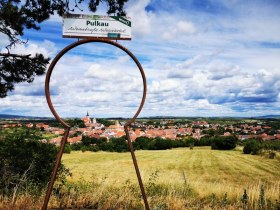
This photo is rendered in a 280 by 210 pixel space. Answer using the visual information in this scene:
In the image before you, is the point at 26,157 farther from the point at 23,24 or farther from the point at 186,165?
the point at 186,165

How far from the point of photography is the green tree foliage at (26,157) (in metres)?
8.87

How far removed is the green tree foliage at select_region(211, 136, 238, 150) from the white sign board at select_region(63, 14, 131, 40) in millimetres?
75072

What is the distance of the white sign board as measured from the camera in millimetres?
5047

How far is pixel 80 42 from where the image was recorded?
5074 millimetres

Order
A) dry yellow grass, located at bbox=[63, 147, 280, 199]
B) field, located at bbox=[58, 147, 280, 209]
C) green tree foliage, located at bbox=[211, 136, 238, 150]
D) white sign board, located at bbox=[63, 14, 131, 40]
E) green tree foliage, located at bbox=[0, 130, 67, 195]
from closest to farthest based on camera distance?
1. white sign board, located at bbox=[63, 14, 131, 40]
2. green tree foliage, located at bbox=[0, 130, 67, 195]
3. field, located at bbox=[58, 147, 280, 209]
4. dry yellow grass, located at bbox=[63, 147, 280, 199]
5. green tree foliage, located at bbox=[211, 136, 238, 150]

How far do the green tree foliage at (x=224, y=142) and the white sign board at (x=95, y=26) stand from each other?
75072 millimetres

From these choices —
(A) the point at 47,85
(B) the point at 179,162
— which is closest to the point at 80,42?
(A) the point at 47,85

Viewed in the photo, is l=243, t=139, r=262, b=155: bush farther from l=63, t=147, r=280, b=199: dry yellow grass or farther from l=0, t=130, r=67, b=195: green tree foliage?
l=0, t=130, r=67, b=195: green tree foliage

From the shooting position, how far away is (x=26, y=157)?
928cm

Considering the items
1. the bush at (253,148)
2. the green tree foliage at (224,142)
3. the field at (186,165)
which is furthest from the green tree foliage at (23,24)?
the green tree foliage at (224,142)

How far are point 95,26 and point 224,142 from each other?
75.3 meters

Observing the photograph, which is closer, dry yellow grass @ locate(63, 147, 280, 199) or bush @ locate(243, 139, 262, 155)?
dry yellow grass @ locate(63, 147, 280, 199)

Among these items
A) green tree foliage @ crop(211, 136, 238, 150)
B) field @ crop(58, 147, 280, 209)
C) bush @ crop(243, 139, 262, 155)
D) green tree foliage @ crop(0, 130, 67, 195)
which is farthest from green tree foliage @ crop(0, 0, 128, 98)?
green tree foliage @ crop(211, 136, 238, 150)

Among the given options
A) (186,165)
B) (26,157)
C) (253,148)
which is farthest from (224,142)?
(26,157)
